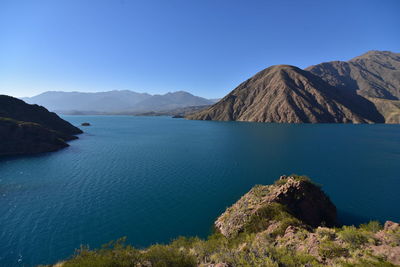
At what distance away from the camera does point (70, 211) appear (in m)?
25.4

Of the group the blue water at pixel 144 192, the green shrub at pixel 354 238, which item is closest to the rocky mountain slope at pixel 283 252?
the green shrub at pixel 354 238

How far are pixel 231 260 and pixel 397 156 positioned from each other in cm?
7171

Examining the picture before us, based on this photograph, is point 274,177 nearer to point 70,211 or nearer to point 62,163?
point 70,211

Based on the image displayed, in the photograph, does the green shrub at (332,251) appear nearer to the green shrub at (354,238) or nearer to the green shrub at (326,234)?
the green shrub at (354,238)

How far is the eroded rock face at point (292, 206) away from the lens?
70.1 feet

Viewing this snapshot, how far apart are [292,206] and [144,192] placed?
22.6 meters

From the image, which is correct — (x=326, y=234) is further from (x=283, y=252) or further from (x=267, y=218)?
(x=267, y=218)

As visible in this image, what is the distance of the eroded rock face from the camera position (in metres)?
21.4

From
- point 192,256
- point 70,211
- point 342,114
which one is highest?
point 342,114

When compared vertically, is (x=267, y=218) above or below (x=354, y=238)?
below

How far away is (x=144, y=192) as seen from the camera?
31906 millimetres

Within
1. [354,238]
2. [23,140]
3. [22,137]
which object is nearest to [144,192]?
[354,238]

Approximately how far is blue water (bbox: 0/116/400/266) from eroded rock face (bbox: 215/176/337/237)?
2532 millimetres

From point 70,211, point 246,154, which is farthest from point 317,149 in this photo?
point 70,211
